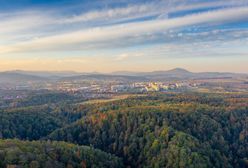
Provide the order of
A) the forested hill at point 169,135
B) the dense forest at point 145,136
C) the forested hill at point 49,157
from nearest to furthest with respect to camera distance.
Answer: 1. the forested hill at point 49,157
2. the dense forest at point 145,136
3. the forested hill at point 169,135

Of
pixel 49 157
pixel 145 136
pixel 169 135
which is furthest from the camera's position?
pixel 145 136

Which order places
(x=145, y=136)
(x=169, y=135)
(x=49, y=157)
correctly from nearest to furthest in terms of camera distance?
(x=49, y=157) < (x=169, y=135) < (x=145, y=136)

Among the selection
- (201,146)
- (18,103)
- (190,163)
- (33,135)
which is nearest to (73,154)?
(190,163)

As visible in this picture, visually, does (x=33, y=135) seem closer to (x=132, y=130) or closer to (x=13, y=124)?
(x=13, y=124)

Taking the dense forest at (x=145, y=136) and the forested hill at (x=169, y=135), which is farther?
the forested hill at (x=169, y=135)

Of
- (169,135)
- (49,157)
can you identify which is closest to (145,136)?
(169,135)

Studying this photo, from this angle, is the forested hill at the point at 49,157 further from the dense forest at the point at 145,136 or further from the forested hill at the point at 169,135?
the forested hill at the point at 169,135

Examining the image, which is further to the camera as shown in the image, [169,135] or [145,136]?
[145,136]

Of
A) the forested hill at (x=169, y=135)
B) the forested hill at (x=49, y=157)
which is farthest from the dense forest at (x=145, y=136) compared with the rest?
the forested hill at (x=49, y=157)

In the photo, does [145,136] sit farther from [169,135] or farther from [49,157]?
[49,157]
